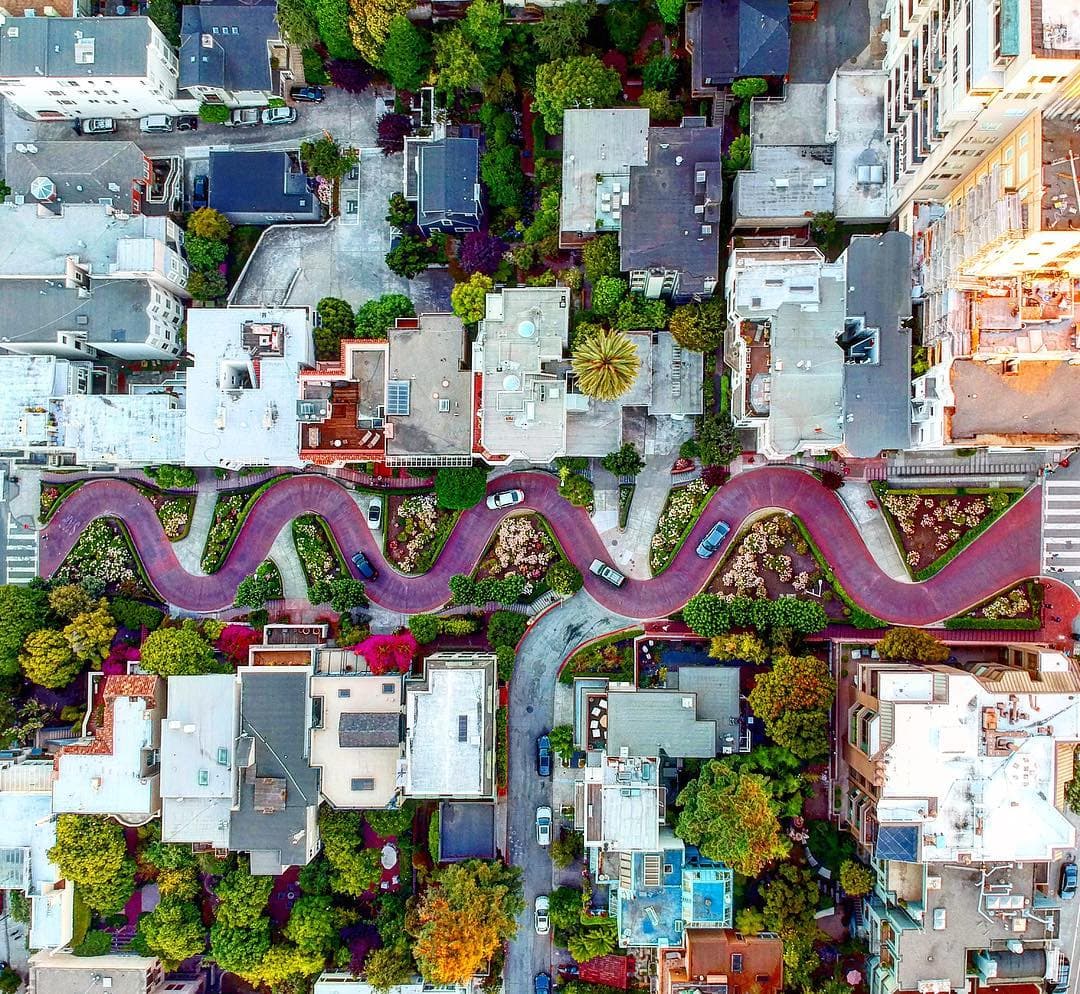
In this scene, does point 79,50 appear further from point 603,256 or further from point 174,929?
point 174,929

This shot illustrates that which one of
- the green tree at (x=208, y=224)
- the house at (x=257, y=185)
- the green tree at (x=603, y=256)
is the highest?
the house at (x=257, y=185)

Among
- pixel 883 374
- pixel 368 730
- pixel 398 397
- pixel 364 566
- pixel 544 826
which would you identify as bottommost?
pixel 544 826

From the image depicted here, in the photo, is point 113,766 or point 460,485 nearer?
point 113,766

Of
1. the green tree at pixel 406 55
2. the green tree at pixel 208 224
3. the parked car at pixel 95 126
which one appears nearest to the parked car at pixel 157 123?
the parked car at pixel 95 126

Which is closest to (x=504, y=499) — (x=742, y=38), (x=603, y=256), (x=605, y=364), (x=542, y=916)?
(x=605, y=364)

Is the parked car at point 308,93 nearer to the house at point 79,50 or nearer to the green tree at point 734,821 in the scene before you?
the house at point 79,50

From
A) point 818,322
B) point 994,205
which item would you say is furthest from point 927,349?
point 994,205

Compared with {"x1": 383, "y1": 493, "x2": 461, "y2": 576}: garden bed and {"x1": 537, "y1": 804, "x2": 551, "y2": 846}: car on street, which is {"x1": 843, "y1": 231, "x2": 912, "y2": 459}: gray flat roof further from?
{"x1": 537, "y1": 804, "x2": 551, "y2": 846}: car on street

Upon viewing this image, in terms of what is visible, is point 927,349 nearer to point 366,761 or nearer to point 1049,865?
point 1049,865
